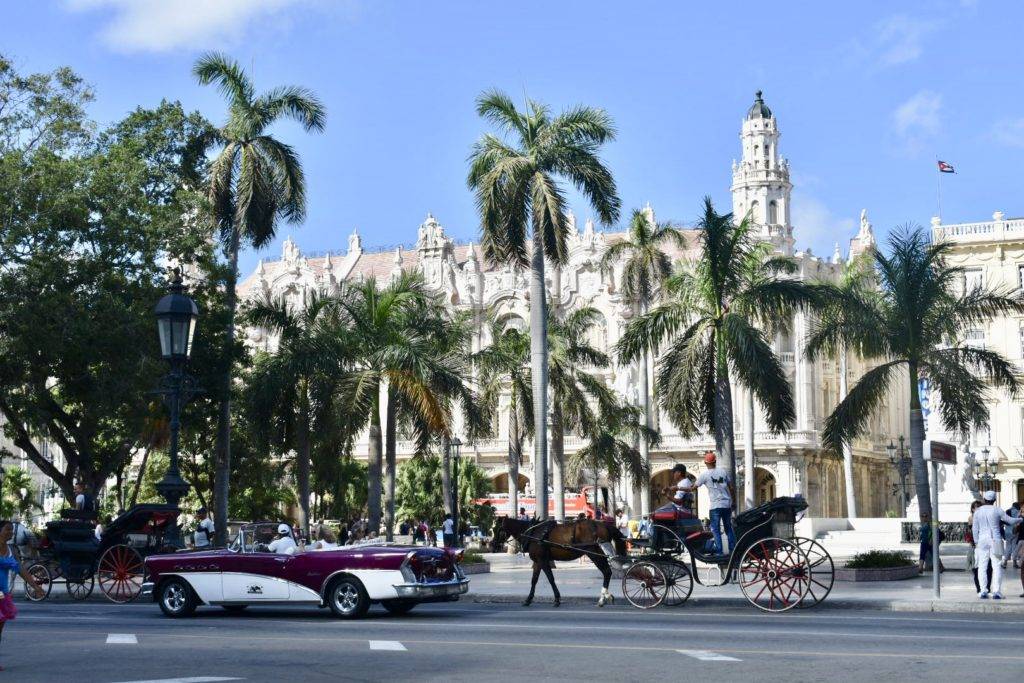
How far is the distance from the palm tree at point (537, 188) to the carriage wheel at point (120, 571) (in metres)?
11.8

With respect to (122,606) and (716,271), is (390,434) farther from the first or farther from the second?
(122,606)

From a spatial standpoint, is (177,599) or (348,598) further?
(177,599)

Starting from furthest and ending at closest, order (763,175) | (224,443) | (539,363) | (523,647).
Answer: (763,175), (224,443), (539,363), (523,647)

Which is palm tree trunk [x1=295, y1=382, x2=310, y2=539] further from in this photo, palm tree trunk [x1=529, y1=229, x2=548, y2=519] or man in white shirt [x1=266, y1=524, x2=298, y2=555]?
man in white shirt [x1=266, y1=524, x2=298, y2=555]

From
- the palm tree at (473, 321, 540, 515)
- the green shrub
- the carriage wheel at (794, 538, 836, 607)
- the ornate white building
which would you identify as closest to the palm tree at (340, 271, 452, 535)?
the palm tree at (473, 321, 540, 515)

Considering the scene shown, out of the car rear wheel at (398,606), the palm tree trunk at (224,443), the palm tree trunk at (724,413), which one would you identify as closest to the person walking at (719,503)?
the car rear wheel at (398,606)

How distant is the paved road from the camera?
11914mm

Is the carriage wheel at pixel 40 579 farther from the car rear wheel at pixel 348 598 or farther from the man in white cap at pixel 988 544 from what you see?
the man in white cap at pixel 988 544

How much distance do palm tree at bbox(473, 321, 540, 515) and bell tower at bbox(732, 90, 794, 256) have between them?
118ft

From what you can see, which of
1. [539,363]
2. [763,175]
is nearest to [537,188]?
[539,363]

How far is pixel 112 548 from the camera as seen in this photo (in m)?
23.1

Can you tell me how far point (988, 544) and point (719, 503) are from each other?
4.78 m

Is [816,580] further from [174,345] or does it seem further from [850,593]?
[174,345]

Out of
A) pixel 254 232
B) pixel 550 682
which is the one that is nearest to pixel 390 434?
pixel 254 232
